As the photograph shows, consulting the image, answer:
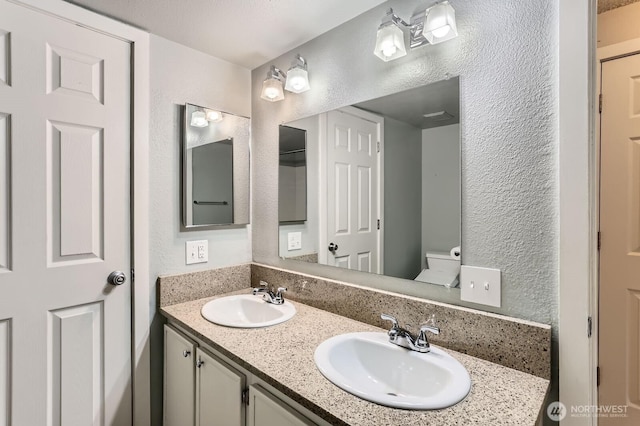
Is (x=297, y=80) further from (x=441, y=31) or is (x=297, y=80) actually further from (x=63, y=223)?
(x=63, y=223)

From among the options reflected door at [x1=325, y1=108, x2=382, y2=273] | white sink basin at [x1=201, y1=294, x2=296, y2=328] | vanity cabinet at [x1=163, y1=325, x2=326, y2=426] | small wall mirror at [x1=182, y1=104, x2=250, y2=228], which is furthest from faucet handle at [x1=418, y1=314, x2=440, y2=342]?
small wall mirror at [x1=182, y1=104, x2=250, y2=228]

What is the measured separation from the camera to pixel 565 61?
88cm

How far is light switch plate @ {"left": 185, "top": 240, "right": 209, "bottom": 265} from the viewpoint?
5.40 feet

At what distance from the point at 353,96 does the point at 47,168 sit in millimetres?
1300

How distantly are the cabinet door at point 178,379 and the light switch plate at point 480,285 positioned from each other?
3.60 feet

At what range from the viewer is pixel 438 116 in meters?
1.15

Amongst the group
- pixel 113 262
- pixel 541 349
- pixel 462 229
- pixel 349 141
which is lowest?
pixel 541 349

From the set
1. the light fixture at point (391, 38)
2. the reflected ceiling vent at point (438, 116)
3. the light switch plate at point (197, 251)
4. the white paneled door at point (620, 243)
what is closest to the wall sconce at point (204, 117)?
the light switch plate at point (197, 251)

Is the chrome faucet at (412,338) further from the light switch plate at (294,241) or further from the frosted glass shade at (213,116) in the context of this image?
the frosted glass shade at (213,116)

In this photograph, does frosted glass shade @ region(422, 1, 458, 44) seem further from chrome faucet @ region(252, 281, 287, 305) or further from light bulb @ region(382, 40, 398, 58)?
chrome faucet @ region(252, 281, 287, 305)

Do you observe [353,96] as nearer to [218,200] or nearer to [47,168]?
[218,200]

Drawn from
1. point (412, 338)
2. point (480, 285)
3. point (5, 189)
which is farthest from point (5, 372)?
point (480, 285)

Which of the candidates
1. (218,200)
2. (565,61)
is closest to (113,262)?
(218,200)

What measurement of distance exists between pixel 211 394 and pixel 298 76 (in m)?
1.45
